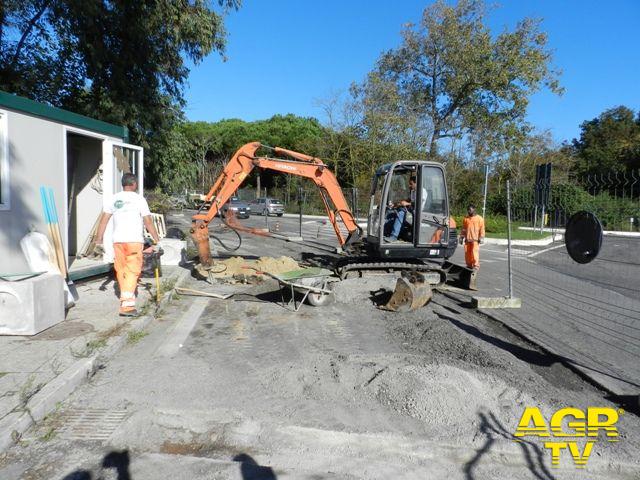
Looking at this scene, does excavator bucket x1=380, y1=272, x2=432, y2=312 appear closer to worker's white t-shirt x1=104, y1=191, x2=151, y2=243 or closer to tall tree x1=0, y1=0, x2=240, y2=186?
worker's white t-shirt x1=104, y1=191, x2=151, y2=243

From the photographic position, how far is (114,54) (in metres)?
15.6

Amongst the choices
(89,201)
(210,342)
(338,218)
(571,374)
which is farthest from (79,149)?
(571,374)

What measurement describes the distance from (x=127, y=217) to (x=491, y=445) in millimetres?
5128

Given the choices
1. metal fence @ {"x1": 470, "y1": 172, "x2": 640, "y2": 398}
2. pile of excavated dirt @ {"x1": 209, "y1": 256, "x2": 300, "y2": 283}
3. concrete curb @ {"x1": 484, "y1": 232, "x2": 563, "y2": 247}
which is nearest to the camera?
metal fence @ {"x1": 470, "y1": 172, "x2": 640, "y2": 398}

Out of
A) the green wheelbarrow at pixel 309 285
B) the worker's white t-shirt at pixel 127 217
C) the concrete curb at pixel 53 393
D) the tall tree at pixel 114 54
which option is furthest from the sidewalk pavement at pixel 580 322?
the tall tree at pixel 114 54

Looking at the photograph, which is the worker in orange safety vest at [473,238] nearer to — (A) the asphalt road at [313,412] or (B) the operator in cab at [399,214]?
(B) the operator in cab at [399,214]

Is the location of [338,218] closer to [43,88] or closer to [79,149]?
[79,149]

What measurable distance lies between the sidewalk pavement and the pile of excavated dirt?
374cm

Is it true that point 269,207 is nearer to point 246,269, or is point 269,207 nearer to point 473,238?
point 246,269

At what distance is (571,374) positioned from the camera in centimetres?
523

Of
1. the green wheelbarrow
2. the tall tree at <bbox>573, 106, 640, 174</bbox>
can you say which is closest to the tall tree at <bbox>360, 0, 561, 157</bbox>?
the tall tree at <bbox>573, 106, 640, 174</bbox>

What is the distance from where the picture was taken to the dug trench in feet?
11.1

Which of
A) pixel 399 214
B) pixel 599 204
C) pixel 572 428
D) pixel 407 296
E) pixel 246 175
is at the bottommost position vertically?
pixel 572 428

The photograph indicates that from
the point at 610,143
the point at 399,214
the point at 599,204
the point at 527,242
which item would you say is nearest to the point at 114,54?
the point at 399,214
